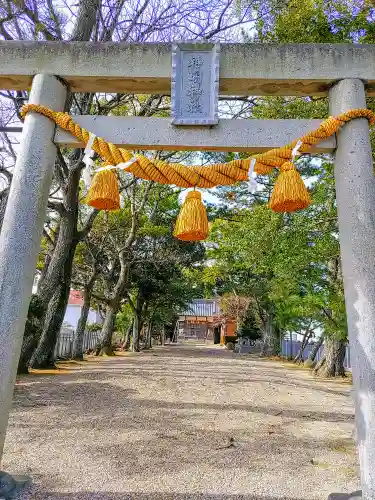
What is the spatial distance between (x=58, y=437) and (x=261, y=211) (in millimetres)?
7248

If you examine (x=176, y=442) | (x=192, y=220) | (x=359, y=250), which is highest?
(x=192, y=220)

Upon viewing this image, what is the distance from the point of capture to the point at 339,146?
3.16m

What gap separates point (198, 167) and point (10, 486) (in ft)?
8.56

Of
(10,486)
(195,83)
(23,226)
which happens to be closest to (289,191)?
(195,83)

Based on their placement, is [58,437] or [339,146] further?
[58,437]

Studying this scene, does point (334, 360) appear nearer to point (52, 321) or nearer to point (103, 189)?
point (52, 321)

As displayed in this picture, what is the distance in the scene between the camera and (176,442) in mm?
4367

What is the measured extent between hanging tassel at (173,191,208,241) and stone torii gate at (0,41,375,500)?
1.37 feet

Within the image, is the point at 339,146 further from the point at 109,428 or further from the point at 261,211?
the point at 261,211

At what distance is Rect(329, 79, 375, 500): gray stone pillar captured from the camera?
2611mm

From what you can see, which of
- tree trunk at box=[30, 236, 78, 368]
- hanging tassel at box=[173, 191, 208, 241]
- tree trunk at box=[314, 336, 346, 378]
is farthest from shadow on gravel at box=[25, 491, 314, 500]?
tree trunk at box=[314, 336, 346, 378]

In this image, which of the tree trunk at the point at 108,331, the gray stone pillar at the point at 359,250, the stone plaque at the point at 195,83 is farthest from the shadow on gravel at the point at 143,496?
the tree trunk at the point at 108,331

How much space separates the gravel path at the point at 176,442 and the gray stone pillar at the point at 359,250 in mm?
894

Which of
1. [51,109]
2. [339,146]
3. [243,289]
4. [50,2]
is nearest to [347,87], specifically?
[339,146]
